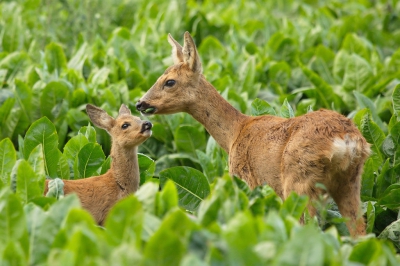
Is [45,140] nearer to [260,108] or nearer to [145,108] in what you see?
[145,108]

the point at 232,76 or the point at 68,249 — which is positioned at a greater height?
the point at 68,249

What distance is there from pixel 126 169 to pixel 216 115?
929 millimetres

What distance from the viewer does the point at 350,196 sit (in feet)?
18.9

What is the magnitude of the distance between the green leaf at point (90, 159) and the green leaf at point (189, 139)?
122cm

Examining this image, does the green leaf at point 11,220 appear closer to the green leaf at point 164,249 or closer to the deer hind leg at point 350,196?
the green leaf at point 164,249

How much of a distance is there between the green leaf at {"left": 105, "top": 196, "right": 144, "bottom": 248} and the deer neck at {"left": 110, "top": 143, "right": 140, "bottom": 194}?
2666 mm

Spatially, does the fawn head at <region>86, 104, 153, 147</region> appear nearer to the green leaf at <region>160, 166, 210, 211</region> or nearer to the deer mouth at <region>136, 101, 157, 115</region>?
the deer mouth at <region>136, 101, 157, 115</region>

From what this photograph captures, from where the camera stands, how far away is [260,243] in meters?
3.77

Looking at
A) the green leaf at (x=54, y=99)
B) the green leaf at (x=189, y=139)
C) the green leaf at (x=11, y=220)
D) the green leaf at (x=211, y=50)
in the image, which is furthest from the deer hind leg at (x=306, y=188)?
the green leaf at (x=211, y=50)

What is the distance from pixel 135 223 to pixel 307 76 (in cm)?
571

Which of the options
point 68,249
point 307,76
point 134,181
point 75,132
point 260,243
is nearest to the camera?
point 68,249

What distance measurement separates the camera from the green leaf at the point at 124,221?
3824 mm

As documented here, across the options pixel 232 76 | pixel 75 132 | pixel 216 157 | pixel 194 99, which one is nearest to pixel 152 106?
pixel 194 99

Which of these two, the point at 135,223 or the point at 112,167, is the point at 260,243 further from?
the point at 112,167
